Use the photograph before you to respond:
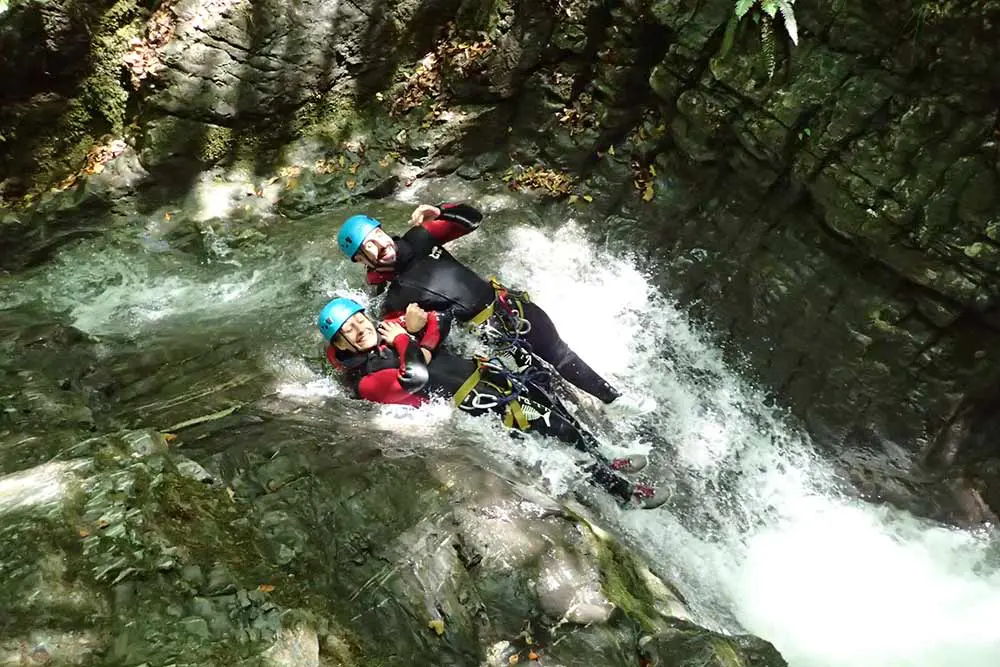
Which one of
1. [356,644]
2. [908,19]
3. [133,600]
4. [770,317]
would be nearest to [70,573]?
[133,600]

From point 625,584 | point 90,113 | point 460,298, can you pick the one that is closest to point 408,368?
point 460,298

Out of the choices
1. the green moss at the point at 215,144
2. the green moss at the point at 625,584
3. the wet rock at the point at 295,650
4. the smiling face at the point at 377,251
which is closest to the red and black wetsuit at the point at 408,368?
the smiling face at the point at 377,251

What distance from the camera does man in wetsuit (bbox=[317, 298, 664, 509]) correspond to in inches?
205

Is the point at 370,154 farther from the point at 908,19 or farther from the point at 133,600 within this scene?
the point at 133,600

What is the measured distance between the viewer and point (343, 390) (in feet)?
19.1

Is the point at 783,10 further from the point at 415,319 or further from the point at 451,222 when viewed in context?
the point at 415,319

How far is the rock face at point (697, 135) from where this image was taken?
461cm

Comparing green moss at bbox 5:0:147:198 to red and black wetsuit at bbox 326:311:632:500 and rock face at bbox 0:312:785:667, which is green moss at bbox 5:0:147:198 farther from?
red and black wetsuit at bbox 326:311:632:500

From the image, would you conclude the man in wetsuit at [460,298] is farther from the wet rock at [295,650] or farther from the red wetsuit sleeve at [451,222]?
the wet rock at [295,650]

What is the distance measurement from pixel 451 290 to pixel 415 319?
0.60 meters

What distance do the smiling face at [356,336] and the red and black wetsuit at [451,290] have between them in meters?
0.59

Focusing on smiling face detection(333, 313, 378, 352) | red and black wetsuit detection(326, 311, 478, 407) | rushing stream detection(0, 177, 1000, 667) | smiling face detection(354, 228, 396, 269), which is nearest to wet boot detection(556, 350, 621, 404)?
rushing stream detection(0, 177, 1000, 667)

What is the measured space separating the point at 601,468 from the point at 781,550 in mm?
1815

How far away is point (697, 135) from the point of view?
606 cm
